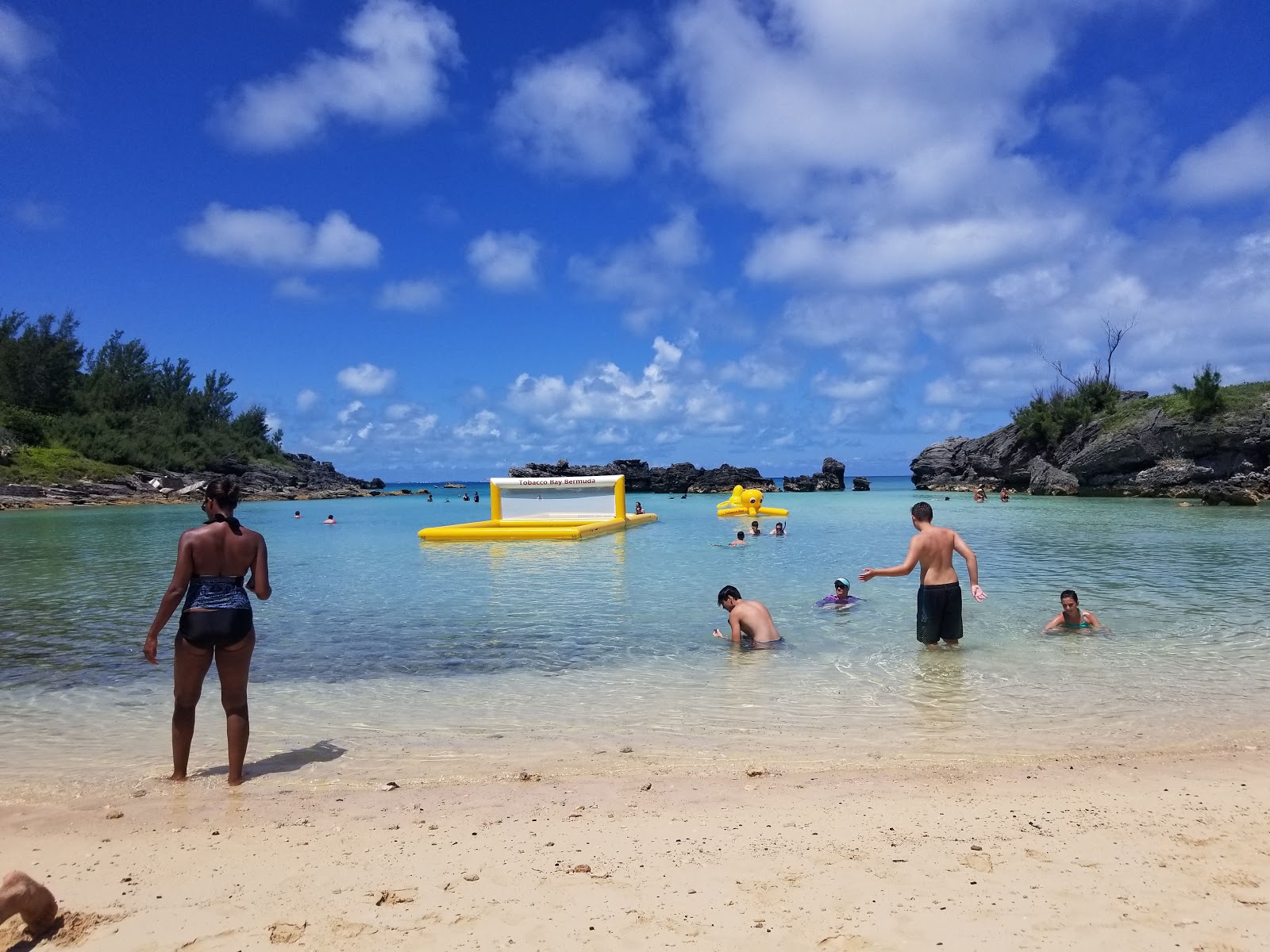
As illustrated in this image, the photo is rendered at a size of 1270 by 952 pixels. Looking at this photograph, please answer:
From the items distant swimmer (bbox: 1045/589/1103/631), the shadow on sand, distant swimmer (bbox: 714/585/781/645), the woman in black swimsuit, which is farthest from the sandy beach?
distant swimmer (bbox: 1045/589/1103/631)

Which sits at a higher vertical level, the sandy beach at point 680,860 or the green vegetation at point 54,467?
the green vegetation at point 54,467

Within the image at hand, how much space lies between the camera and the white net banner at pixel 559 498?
89.1 ft

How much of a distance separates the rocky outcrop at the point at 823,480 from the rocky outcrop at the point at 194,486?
40420 millimetres

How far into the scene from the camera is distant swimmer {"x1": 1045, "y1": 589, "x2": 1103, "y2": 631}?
8.92m

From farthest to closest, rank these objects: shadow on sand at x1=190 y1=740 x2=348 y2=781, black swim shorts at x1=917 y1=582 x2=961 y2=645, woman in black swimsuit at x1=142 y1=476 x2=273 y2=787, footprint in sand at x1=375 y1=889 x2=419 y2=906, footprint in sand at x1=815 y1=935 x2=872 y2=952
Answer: black swim shorts at x1=917 y1=582 x2=961 y2=645, shadow on sand at x1=190 y1=740 x2=348 y2=781, woman in black swimsuit at x1=142 y1=476 x2=273 y2=787, footprint in sand at x1=375 y1=889 x2=419 y2=906, footprint in sand at x1=815 y1=935 x2=872 y2=952

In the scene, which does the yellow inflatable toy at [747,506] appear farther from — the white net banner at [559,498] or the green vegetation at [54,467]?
the green vegetation at [54,467]

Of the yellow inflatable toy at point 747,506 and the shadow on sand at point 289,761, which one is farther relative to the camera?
the yellow inflatable toy at point 747,506

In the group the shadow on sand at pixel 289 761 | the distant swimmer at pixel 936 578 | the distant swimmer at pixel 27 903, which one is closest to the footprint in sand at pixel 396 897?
the distant swimmer at pixel 27 903

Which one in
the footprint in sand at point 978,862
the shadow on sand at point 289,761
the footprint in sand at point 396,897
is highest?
the footprint in sand at point 978,862

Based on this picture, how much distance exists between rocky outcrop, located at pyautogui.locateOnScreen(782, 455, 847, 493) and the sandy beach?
2659 inches

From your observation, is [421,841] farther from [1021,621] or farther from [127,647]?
[1021,621]

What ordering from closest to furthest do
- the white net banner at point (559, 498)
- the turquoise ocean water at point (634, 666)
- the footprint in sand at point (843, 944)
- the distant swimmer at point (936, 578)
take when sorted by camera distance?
1. the footprint in sand at point (843, 944)
2. the turquoise ocean water at point (634, 666)
3. the distant swimmer at point (936, 578)
4. the white net banner at point (559, 498)

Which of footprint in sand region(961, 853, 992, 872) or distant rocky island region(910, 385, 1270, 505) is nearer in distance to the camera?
footprint in sand region(961, 853, 992, 872)

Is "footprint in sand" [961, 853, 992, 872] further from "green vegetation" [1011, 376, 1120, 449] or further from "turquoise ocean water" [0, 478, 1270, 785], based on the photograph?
"green vegetation" [1011, 376, 1120, 449]
